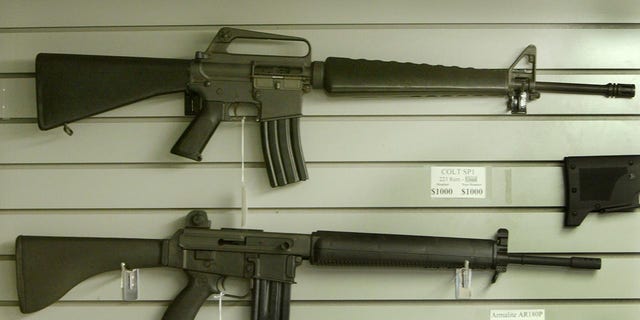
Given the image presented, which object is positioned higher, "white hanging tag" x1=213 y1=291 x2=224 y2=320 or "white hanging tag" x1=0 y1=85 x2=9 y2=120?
"white hanging tag" x1=0 y1=85 x2=9 y2=120

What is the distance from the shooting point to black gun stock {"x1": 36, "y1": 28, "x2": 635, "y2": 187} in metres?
1.84

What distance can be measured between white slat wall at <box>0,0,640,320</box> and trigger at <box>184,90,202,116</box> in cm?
4

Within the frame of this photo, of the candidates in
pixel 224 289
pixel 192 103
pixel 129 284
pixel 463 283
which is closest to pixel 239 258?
pixel 224 289

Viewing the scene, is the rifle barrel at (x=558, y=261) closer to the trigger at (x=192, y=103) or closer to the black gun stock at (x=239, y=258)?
the black gun stock at (x=239, y=258)

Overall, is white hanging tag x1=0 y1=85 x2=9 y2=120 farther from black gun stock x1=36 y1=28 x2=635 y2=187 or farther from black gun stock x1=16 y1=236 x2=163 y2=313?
black gun stock x1=16 y1=236 x2=163 y2=313

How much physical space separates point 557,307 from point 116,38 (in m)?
1.63

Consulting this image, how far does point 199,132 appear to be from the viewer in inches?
73.3

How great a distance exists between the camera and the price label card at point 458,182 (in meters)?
1.94

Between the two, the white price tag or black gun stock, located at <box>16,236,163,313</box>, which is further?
the white price tag

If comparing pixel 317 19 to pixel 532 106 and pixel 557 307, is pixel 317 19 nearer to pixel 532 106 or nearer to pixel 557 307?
pixel 532 106

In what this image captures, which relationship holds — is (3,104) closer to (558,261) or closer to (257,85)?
(257,85)

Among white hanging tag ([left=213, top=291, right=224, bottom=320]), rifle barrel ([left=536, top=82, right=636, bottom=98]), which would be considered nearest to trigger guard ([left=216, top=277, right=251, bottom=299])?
white hanging tag ([left=213, top=291, right=224, bottom=320])

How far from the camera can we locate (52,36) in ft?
6.45

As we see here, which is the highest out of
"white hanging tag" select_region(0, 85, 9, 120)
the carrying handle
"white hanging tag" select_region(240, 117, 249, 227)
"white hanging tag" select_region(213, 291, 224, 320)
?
"white hanging tag" select_region(0, 85, 9, 120)
